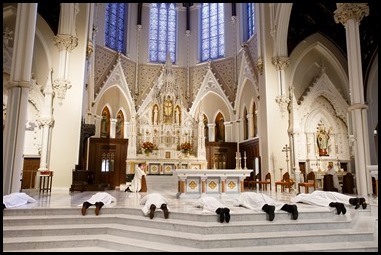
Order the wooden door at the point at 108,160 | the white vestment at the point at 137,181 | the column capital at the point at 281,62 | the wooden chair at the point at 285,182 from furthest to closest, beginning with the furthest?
the wooden door at the point at 108,160
the column capital at the point at 281,62
the white vestment at the point at 137,181
the wooden chair at the point at 285,182

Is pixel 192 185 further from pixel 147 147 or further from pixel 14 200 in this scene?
pixel 147 147

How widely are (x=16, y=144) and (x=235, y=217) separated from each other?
569 centimetres

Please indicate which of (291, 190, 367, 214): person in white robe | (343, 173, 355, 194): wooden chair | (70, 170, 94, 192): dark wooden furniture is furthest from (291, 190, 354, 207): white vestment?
(70, 170, 94, 192): dark wooden furniture

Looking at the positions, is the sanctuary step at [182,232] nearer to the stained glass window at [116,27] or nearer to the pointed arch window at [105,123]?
the pointed arch window at [105,123]

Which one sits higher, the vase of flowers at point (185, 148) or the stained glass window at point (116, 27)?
the stained glass window at point (116, 27)

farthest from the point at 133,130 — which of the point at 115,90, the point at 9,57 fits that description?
the point at 9,57

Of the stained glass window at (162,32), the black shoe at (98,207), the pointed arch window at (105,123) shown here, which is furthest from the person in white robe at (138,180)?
the stained glass window at (162,32)

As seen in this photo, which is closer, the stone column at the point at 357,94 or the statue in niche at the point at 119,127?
the stone column at the point at 357,94

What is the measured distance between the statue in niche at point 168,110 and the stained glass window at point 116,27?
227 inches

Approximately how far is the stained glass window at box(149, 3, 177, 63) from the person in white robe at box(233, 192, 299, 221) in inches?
732

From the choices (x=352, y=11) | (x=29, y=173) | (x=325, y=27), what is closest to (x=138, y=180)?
(x=29, y=173)

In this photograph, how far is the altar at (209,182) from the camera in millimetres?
9664

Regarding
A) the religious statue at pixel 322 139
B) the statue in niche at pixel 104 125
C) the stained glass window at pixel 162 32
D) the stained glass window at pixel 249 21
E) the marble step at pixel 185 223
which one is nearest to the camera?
the marble step at pixel 185 223

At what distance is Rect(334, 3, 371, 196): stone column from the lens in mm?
9190
